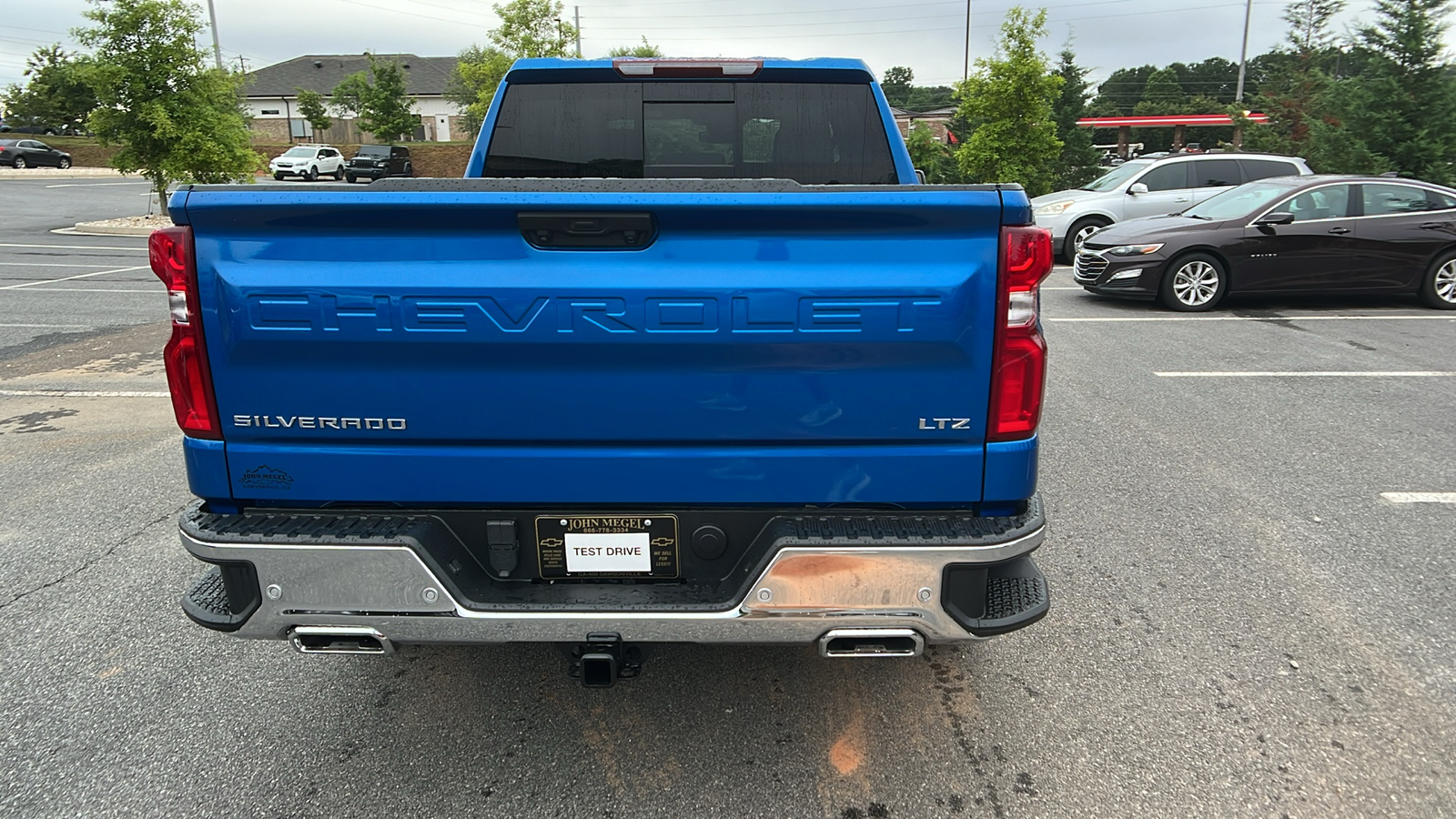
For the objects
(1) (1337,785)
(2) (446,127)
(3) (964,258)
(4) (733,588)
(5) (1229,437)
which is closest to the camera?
(3) (964,258)

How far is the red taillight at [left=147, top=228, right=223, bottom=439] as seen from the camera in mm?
2344

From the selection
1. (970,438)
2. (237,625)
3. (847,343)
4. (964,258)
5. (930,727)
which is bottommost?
(930,727)

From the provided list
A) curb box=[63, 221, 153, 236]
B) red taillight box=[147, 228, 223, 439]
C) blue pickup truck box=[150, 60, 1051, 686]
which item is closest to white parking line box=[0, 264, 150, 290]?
curb box=[63, 221, 153, 236]

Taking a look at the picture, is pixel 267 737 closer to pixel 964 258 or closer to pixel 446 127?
pixel 964 258

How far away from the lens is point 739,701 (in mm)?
3176

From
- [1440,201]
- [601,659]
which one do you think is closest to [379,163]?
[1440,201]

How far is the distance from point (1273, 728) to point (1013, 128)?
2001cm

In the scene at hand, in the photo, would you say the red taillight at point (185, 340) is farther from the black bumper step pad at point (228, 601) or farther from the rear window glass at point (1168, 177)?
the rear window glass at point (1168, 177)

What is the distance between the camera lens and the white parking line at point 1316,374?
7.72 metres

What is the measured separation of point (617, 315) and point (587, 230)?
0.72 ft

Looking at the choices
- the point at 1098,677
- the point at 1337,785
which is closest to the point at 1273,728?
the point at 1337,785

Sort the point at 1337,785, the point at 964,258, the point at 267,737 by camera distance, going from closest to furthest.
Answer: the point at 964,258, the point at 1337,785, the point at 267,737

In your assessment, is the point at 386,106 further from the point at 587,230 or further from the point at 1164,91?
the point at 1164,91

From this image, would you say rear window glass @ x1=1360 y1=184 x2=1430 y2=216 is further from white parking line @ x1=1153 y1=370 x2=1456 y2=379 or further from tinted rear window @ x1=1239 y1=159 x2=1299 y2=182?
tinted rear window @ x1=1239 y1=159 x2=1299 y2=182
